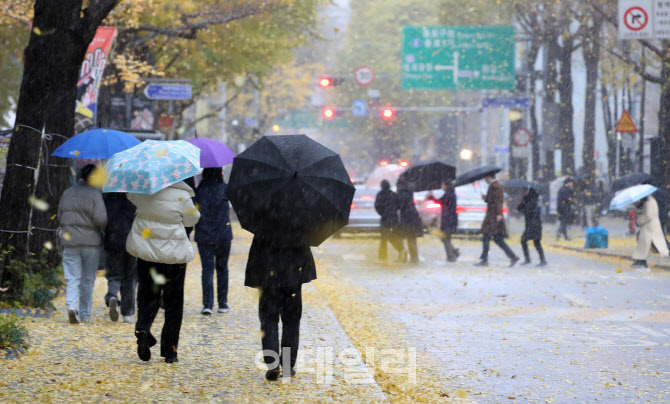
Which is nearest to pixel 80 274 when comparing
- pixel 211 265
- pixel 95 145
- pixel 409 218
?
pixel 95 145

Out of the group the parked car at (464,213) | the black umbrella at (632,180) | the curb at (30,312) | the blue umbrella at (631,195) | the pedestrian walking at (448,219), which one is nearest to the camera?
the curb at (30,312)

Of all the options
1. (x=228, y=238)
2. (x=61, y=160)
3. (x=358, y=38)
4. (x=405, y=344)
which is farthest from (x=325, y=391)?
(x=358, y=38)

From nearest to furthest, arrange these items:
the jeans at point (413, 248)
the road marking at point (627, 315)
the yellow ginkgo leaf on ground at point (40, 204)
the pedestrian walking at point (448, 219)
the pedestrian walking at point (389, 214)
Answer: the road marking at point (627, 315), the yellow ginkgo leaf on ground at point (40, 204), the pedestrian walking at point (389, 214), the jeans at point (413, 248), the pedestrian walking at point (448, 219)

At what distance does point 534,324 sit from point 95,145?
5.16 m

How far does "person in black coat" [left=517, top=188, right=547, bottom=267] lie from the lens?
1928cm

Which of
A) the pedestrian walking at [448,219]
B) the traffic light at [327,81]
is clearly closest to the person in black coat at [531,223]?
the pedestrian walking at [448,219]

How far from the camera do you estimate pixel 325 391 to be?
6.99 m

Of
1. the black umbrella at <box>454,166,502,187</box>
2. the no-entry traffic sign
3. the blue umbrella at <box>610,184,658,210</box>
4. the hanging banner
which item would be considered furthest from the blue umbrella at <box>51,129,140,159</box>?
the no-entry traffic sign

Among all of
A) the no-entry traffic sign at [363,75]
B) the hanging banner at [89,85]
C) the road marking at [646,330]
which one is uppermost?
the no-entry traffic sign at [363,75]

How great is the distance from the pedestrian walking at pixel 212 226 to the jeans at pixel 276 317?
3764 mm

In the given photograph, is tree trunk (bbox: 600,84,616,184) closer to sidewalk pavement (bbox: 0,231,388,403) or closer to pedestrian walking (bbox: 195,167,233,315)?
pedestrian walking (bbox: 195,167,233,315)

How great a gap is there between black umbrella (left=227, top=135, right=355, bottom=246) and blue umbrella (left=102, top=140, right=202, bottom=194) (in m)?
0.82

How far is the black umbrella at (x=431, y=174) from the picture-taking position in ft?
69.8

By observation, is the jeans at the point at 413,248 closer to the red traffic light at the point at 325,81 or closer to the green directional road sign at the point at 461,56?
the green directional road sign at the point at 461,56
